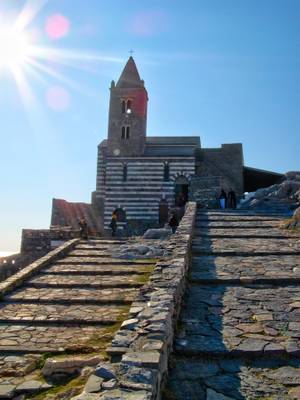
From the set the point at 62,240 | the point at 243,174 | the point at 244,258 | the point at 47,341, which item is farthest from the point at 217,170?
the point at 47,341

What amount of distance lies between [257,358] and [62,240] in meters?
13.9

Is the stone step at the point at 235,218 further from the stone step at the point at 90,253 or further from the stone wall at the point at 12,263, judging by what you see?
the stone wall at the point at 12,263

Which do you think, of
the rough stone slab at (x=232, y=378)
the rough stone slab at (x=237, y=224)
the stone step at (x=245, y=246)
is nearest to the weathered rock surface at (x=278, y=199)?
the rough stone slab at (x=237, y=224)

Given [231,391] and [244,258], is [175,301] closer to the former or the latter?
[231,391]

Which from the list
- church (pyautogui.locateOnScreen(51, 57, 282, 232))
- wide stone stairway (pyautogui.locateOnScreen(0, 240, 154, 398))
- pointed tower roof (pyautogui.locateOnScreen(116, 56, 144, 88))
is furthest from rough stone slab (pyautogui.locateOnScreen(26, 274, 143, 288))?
pointed tower roof (pyautogui.locateOnScreen(116, 56, 144, 88))

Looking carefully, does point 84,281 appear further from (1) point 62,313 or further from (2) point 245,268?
(2) point 245,268

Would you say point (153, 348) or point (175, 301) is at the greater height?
point (175, 301)

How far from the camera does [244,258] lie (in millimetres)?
9297

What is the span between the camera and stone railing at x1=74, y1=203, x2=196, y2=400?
3242mm

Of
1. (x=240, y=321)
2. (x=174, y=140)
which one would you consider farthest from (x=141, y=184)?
(x=240, y=321)

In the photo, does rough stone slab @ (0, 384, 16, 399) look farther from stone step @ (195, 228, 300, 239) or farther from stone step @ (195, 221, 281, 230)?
stone step @ (195, 221, 281, 230)

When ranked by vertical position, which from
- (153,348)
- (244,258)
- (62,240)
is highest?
(62,240)

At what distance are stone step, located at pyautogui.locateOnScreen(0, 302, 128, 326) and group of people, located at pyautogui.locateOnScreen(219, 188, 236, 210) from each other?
57.4 ft

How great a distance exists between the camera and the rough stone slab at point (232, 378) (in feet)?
12.7
